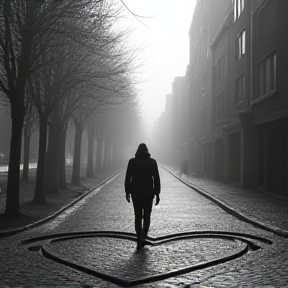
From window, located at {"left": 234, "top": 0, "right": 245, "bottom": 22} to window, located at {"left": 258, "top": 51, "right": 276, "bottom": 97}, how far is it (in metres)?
4.94

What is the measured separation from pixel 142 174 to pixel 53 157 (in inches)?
433

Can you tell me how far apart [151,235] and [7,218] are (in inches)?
168

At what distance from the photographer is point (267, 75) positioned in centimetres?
2023

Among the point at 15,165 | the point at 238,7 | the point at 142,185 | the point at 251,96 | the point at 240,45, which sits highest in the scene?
the point at 238,7

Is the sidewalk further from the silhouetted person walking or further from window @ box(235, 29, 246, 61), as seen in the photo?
window @ box(235, 29, 246, 61)

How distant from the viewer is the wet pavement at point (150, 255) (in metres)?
5.82

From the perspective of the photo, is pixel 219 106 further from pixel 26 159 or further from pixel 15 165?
pixel 15 165

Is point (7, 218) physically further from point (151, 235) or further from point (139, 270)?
point (139, 270)

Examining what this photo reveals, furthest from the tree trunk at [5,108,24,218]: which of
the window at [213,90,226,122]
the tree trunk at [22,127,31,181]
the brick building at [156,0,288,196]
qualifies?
the window at [213,90,226,122]

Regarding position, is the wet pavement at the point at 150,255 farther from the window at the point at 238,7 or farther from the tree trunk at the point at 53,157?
the window at the point at 238,7

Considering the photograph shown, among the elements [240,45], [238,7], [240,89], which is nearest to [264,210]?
[240,89]

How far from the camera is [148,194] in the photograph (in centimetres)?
820

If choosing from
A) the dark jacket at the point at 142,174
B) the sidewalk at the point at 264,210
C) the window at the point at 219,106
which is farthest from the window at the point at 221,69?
the dark jacket at the point at 142,174

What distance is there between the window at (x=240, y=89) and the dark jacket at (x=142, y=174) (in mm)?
17111
